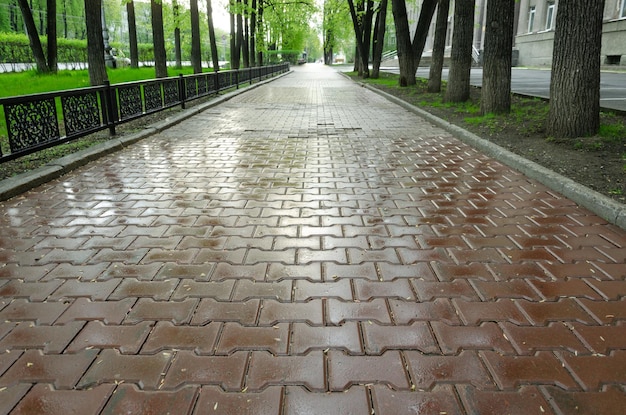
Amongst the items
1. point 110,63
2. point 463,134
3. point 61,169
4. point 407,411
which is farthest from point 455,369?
point 110,63

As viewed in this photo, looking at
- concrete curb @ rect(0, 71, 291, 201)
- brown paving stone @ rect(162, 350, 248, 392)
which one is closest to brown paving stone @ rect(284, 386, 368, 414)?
brown paving stone @ rect(162, 350, 248, 392)

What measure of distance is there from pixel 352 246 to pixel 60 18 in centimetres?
6328

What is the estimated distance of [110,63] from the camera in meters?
29.1

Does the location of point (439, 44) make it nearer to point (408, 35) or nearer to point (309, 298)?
point (408, 35)

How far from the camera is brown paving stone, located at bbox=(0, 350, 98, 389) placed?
7.79ft

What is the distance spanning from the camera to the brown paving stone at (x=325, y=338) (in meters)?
2.64

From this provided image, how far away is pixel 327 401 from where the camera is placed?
223 centimetres

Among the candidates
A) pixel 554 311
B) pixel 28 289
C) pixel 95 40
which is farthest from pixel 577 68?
pixel 95 40

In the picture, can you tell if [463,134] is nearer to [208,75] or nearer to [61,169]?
[61,169]

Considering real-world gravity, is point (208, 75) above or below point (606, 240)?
above

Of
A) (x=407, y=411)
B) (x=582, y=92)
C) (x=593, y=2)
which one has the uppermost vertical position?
(x=593, y=2)

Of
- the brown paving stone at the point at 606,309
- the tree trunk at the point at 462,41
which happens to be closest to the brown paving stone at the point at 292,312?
the brown paving stone at the point at 606,309

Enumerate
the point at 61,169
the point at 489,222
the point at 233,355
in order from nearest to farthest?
the point at 233,355 < the point at 489,222 < the point at 61,169

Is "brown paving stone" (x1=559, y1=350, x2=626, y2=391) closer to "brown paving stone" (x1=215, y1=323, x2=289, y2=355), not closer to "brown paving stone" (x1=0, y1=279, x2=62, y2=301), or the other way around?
"brown paving stone" (x1=215, y1=323, x2=289, y2=355)
